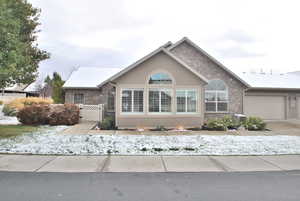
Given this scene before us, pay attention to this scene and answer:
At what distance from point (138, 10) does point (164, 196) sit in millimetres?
12981

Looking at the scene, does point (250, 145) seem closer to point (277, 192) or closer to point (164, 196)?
point (277, 192)

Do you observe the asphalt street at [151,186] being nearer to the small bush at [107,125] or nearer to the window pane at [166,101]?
the small bush at [107,125]

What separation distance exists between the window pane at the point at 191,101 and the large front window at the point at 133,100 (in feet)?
10.2

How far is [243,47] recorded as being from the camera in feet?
93.1

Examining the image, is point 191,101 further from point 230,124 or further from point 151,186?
point 151,186

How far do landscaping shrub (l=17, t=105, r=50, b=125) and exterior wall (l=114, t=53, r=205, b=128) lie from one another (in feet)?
18.0

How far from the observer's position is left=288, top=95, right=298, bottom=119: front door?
67.2ft

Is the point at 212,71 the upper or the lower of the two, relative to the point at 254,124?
upper

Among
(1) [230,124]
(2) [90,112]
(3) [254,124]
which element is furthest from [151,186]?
(2) [90,112]

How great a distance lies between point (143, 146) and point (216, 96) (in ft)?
33.9

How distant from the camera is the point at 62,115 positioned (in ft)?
51.7

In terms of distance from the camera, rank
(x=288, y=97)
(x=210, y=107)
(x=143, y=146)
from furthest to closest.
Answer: (x=288, y=97) < (x=210, y=107) < (x=143, y=146)

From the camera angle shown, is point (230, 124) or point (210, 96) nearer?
point (230, 124)

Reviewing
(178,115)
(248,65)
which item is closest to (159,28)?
(178,115)
